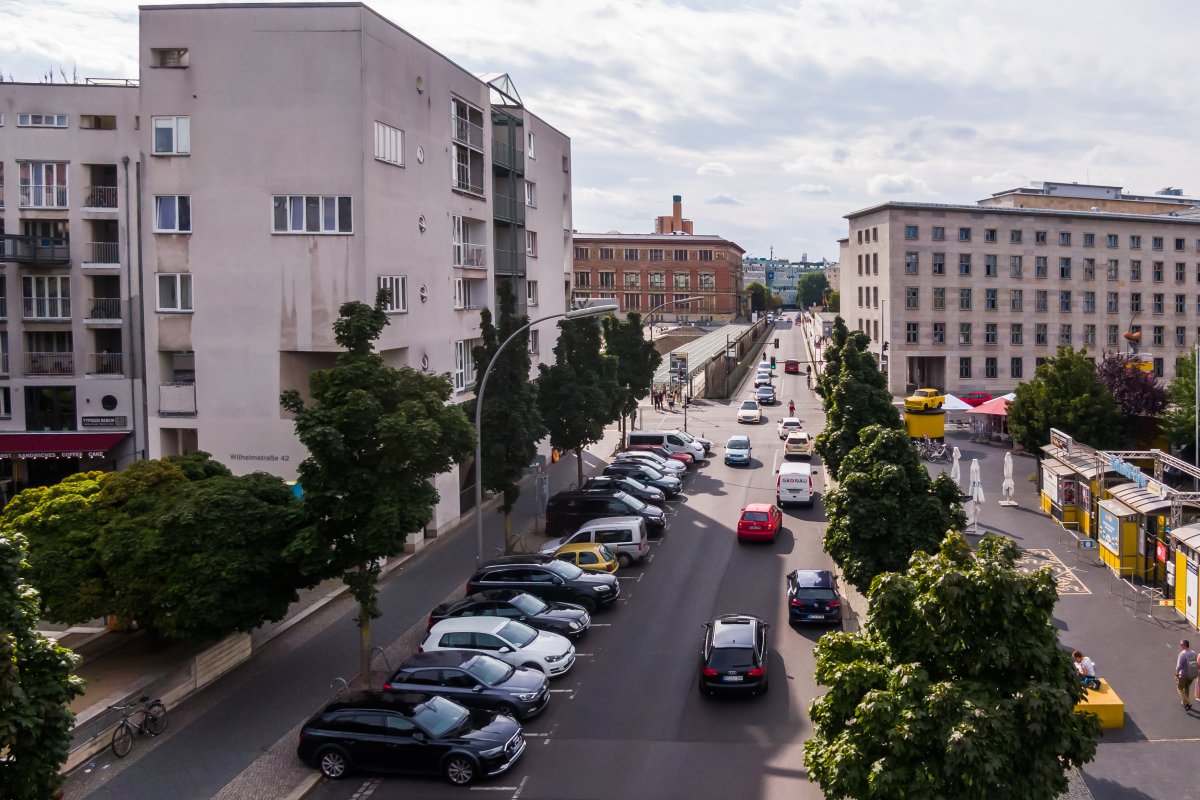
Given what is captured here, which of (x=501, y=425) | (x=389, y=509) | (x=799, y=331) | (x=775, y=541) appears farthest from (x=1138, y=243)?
(x=799, y=331)

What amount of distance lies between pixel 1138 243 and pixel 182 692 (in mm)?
76320

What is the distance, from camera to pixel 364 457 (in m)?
21.3

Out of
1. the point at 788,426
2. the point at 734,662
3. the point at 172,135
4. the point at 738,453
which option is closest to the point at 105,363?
the point at 172,135

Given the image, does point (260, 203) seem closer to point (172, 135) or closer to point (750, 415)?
point (172, 135)

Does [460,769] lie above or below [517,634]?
below

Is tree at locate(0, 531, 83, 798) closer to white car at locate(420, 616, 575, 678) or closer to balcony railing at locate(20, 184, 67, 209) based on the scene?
white car at locate(420, 616, 575, 678)

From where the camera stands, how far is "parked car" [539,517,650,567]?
3266 cm

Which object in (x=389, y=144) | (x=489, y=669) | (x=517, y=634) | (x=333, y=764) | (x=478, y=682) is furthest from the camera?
(x=389, y=144)

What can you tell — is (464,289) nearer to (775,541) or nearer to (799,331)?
(775,541)

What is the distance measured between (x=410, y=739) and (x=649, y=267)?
13010 centimetres

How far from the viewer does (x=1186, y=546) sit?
24.6 m

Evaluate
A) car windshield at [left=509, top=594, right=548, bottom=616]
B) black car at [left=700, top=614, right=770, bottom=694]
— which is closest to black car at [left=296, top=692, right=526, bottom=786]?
black car at [left=700, top=614, right=770, bottom=694]

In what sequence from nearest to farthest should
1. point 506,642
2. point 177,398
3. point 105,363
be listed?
point 506,642 < point 177,398 < point 105,363

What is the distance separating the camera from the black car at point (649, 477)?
43.7 meters
